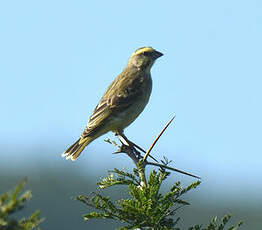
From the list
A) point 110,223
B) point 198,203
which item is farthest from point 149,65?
point 198,203

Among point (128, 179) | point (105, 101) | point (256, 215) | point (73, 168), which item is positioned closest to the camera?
point (128, 179)

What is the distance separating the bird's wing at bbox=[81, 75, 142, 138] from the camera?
29.7 ft

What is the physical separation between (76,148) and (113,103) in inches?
48.1

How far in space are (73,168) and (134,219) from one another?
5258 inches

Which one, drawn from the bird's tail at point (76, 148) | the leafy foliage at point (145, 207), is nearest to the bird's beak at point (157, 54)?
the bird's tail at point (76, 148)

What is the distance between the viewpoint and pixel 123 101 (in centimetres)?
960

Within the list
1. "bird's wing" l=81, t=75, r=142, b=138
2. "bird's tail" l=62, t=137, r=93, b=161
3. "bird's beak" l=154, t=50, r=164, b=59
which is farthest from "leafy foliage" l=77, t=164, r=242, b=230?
"bird's beak" l=154, t=50, r=164, b=59

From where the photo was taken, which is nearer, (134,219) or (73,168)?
(134,219)

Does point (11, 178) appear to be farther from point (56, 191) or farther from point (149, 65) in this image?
point (149, 65)

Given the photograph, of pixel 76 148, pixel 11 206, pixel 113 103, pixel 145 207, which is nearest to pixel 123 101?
pixel 113 103

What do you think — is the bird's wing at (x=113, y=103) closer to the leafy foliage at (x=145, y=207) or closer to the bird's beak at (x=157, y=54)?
the bird's beak at (x=157, y=54)

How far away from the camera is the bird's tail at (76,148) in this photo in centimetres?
830

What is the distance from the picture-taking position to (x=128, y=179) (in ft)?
13.9

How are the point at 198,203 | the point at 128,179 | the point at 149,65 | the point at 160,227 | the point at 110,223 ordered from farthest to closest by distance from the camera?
the point at 198,203 → the point at 110,223 → the point at 149,65 → the point at 128,179 → the point at 160,227
